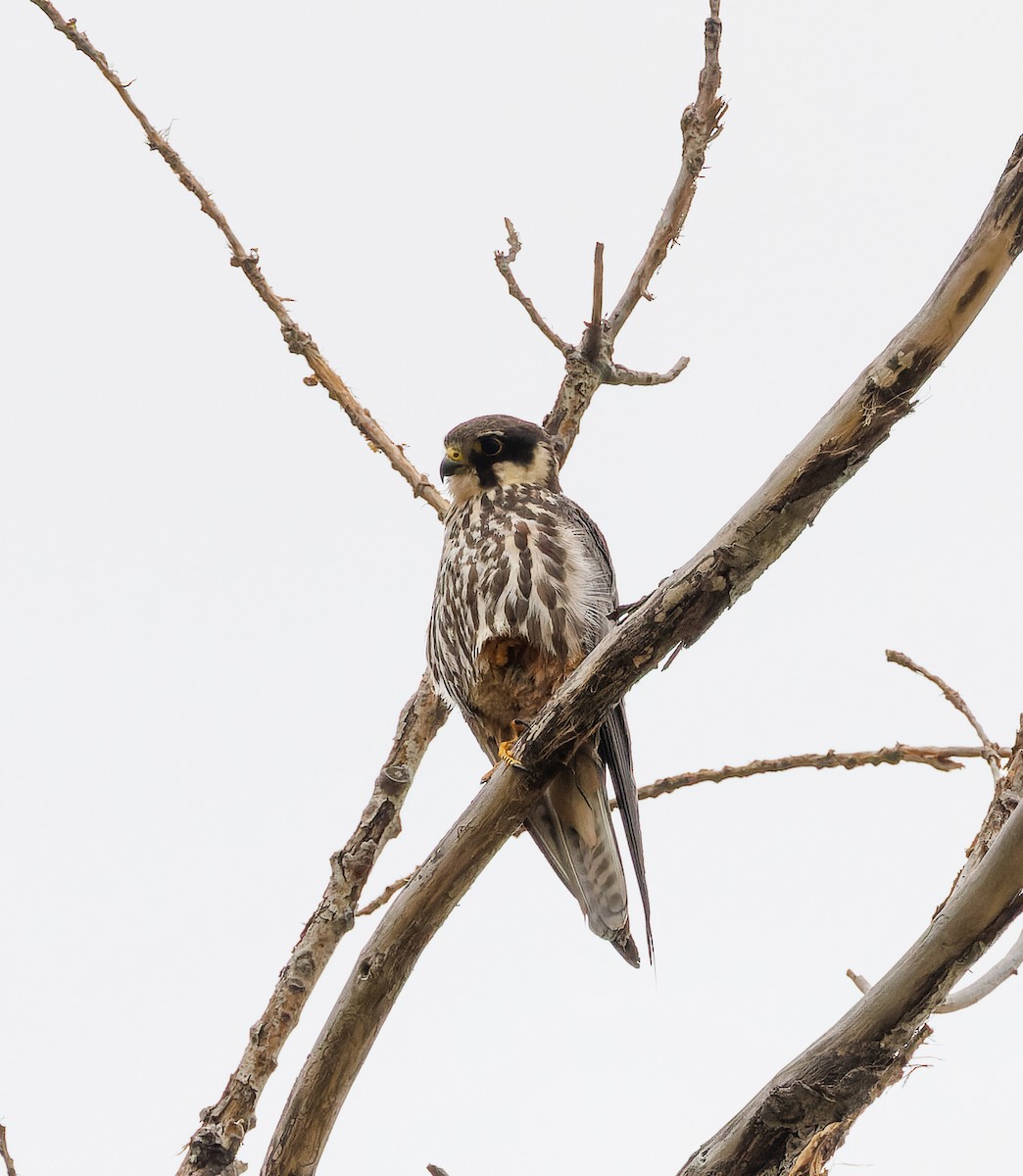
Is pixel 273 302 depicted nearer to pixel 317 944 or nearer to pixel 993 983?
pixel 317 944

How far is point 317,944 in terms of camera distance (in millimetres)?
3080

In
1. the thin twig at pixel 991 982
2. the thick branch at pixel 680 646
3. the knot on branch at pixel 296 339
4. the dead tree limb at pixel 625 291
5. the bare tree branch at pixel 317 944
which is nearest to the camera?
the thick branch at pixel 680 646

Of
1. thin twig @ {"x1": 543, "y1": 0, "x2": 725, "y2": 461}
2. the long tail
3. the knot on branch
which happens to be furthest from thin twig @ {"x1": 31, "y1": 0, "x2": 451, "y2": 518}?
the long tail

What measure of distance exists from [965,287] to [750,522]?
21.2 inches

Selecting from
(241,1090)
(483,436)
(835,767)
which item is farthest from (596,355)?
(241,1090)

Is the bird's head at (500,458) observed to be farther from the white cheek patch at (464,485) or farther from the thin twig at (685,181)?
the thin twig at (685,181)

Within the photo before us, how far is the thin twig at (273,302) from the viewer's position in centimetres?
343

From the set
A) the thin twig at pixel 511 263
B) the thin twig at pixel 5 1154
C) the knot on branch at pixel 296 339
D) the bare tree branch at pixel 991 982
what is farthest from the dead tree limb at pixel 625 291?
the thin twig at pixel 5 1154

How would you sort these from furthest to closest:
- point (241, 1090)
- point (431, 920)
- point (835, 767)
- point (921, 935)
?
point (835, 767) → point (241, 1090) → point (431, 920) → point (921, 935)

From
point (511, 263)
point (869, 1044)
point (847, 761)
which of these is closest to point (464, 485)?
point (511, 263)

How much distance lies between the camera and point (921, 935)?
203cm

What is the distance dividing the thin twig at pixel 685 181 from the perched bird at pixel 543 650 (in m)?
0.69

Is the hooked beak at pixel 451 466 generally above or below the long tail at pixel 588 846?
above

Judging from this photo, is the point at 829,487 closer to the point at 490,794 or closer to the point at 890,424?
the point at 890,424
